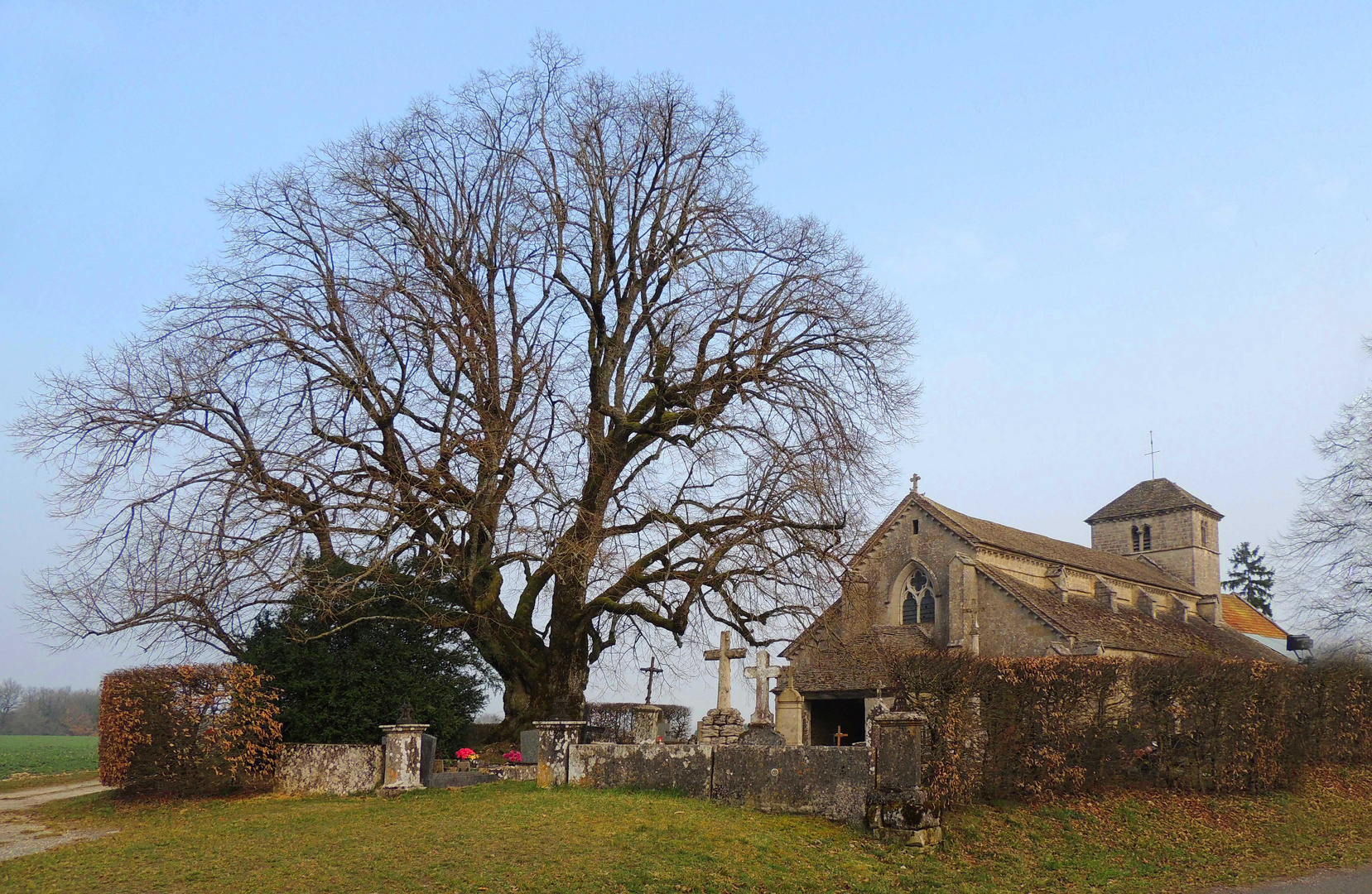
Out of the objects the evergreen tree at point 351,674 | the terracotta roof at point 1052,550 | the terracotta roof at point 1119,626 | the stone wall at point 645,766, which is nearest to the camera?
the stone wall at point 645,766

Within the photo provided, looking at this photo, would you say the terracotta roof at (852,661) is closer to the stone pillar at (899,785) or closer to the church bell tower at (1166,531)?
the stone pillar at (899,785)

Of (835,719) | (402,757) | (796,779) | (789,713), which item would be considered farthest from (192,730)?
(835,719)

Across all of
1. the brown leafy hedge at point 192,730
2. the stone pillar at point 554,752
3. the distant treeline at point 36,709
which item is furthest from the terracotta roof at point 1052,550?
the distant treeline at point 36,709

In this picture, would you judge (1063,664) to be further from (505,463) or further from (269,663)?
(269,663)

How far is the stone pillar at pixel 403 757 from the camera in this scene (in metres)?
16.6

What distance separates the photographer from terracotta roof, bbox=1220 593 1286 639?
48250 millimetres

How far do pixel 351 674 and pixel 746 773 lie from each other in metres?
8.23

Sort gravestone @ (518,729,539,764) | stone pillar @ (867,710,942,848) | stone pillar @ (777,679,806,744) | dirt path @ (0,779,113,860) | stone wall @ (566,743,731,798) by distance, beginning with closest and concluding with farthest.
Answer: stone pillar @ (867,710,942,848), dirt path @ (0,779,113,860), stone wall @ (566,743,731,798), gravestone @ (518,729,539,764), stone pillar @ (777,679,806,744)

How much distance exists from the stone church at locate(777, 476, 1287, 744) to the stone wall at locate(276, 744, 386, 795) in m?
9.16

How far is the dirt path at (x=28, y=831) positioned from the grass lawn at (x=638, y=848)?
572 millimetres

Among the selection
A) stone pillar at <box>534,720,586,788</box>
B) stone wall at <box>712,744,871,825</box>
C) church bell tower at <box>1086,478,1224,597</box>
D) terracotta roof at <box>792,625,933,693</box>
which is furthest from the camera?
church bell tower at <box>1086,478,1224,597</box>

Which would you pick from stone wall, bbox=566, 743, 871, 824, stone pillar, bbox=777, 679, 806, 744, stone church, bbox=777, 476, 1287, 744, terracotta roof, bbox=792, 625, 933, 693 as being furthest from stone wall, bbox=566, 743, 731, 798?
stone pillar, bbox=777, 679, 806, 744

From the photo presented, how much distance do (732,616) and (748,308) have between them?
20.0 ft

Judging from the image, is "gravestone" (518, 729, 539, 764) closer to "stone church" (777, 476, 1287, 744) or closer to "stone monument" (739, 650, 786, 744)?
"stone monument" (739, 650, 786, 744)
